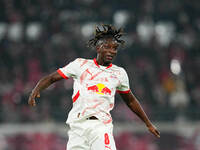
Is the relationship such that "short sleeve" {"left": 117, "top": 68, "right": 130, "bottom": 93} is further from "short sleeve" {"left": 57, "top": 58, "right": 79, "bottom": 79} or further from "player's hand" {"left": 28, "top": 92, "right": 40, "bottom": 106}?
"player's hand" {"left": 28, "top": 92, "right": 40, "bottom": 106}

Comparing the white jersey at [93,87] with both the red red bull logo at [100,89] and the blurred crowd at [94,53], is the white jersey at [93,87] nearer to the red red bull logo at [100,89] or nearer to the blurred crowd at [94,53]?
the red red bull logo at [100,89]

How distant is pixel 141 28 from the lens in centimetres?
1280

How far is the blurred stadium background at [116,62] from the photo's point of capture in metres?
10.5

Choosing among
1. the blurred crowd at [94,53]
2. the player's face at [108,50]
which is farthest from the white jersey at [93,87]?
the blurred crowd at [94,53]

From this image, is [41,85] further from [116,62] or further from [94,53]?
[94,53]

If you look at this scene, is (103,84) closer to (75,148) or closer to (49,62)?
(75,148)

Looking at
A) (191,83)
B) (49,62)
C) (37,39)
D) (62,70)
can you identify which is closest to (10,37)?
(37,39)

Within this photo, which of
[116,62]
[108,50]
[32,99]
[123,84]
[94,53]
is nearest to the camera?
[32,99]

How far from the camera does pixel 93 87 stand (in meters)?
5.20

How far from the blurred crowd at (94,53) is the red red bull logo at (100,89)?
5145 mm

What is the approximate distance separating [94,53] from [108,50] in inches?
258

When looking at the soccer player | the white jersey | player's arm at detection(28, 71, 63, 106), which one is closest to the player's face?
the soccer player

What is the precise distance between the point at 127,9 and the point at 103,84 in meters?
8.39

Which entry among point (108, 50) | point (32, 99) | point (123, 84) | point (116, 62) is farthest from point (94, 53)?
point (32, 99)
